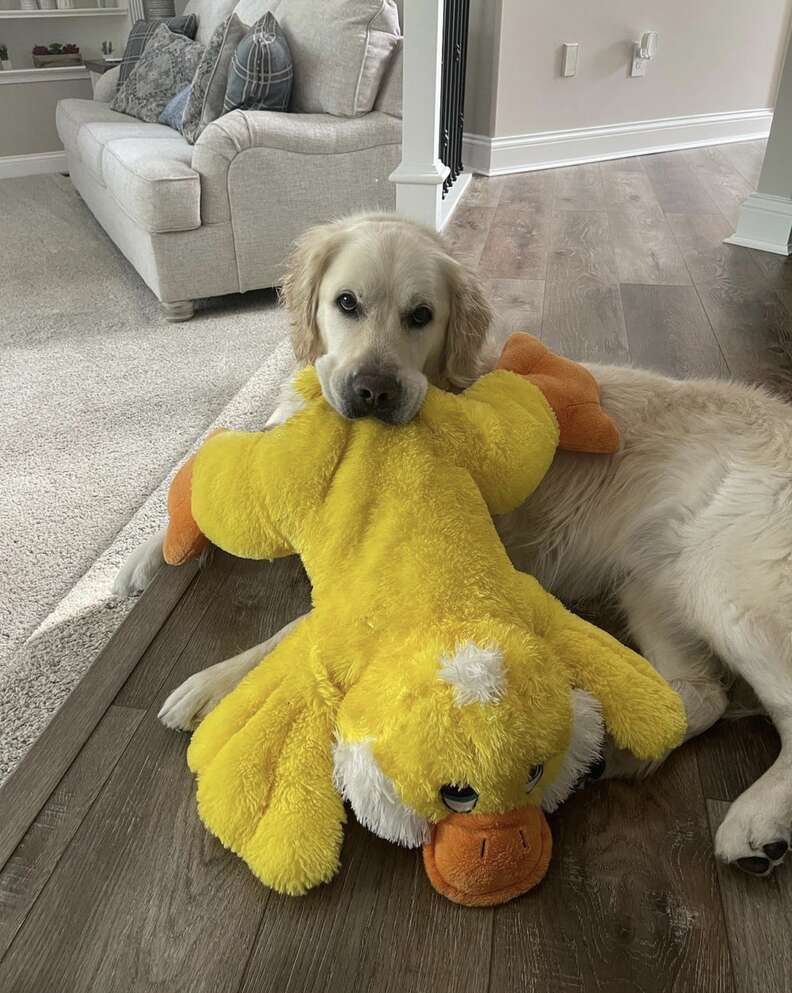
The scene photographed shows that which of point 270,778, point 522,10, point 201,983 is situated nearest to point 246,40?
point 522,10

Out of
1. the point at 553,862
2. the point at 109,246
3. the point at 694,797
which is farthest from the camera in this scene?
the point at 109,246

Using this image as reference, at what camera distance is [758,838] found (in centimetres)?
108

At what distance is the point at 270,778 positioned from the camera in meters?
1.05

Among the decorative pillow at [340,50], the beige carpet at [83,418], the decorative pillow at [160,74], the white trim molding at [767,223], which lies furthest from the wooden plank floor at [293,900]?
the decorative pillow at [160,74]

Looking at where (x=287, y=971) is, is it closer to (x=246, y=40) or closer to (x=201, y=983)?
(x=201, y=983)

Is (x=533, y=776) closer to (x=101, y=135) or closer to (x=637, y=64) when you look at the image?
(x=101, y=135)

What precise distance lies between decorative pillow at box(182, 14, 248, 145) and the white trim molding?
8.16ft

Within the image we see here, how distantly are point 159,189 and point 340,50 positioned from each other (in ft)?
3.43

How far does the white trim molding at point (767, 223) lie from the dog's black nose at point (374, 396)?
299 centimetres

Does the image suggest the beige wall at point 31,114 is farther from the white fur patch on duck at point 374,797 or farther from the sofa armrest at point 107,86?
the white fur patch on duck at point 374,797

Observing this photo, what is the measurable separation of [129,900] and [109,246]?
400 centimetres

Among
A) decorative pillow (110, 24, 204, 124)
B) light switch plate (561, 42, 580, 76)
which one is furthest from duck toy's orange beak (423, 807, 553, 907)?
light switch plate (561, 42, 580, 76)

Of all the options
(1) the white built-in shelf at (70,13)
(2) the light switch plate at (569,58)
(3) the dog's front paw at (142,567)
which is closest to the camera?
(3) the dog's front paw at (142,567)

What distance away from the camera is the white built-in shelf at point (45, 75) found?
5.76m
